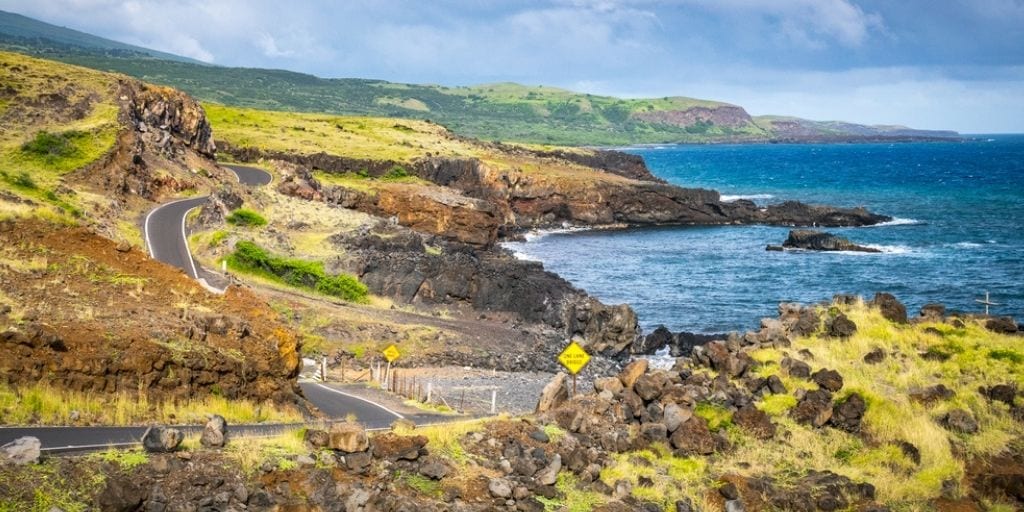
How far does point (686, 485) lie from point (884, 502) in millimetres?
3770

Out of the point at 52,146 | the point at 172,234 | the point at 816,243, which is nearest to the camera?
the point at 172,234

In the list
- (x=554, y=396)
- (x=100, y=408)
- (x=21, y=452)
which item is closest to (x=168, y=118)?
(x=100, y=408)

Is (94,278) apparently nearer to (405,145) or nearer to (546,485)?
(546,485)

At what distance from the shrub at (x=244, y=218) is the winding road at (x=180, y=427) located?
7.95 feet

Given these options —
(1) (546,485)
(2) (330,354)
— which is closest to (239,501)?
(1) (546,485)

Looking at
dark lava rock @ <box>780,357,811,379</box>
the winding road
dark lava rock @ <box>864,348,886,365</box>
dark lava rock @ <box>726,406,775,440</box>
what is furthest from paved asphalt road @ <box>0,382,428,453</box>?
dark lava rock @ <box>864,348,886,365</box>

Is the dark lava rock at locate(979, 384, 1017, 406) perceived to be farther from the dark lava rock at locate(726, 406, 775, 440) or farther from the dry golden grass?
the dark lava rock at locate(726, 406, 775, 440)

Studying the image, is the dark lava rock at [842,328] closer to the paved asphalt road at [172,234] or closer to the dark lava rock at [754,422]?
the dark lava rock at [754,422]

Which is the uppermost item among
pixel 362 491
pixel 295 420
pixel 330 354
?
pixel 362 491

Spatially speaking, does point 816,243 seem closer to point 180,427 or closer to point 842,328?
point 842,328

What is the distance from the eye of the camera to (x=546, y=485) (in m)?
17.2

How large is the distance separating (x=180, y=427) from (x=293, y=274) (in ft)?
101

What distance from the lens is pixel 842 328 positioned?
80.9 ft

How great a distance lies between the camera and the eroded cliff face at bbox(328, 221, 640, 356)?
4725cm
